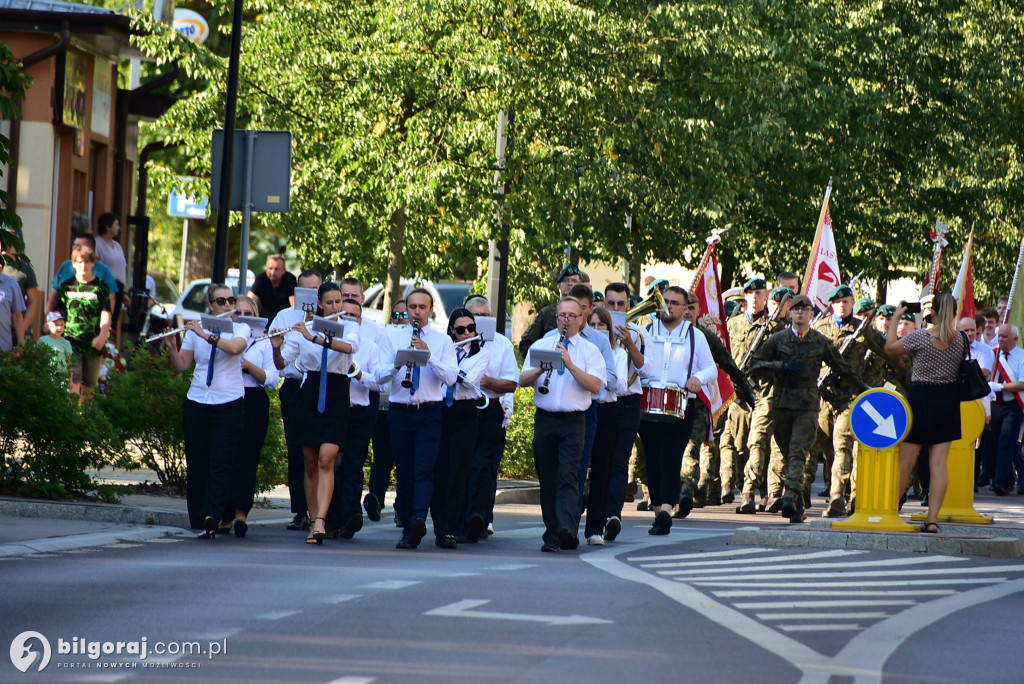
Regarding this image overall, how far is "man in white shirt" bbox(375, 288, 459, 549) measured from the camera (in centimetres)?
1294

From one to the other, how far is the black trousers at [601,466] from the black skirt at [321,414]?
2.04m

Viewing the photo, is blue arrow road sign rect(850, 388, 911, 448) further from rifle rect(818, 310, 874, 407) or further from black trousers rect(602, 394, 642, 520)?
rifle rect(818, 310, 874, 407)

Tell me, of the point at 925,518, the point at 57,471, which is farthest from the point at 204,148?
the point at 925,518

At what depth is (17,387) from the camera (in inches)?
535

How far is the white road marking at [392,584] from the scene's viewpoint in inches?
409

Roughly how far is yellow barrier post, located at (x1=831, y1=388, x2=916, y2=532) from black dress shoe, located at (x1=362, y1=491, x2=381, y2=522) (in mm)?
3790

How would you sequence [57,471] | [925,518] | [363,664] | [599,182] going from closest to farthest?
[363,664]
[57,471]
[925,518]
[599,182]

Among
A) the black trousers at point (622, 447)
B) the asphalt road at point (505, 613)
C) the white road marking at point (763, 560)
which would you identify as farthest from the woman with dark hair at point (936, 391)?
the black trousers at point (622, 447)

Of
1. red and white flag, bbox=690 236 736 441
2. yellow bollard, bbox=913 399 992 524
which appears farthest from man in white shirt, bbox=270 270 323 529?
yellow bollard, bbox=913 399 992 524

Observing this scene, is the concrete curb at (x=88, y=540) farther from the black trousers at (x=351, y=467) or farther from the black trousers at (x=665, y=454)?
the black trousers at (x=665, y=454)

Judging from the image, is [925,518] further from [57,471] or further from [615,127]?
[615,127]

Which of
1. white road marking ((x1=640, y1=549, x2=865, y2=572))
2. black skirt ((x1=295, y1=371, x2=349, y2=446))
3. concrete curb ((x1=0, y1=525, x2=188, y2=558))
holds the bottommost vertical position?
concrete curb ((x1=0, y1=525, x2=188, y2=558))

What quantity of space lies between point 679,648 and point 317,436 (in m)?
5.08

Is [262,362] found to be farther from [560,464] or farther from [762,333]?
[762,333]
